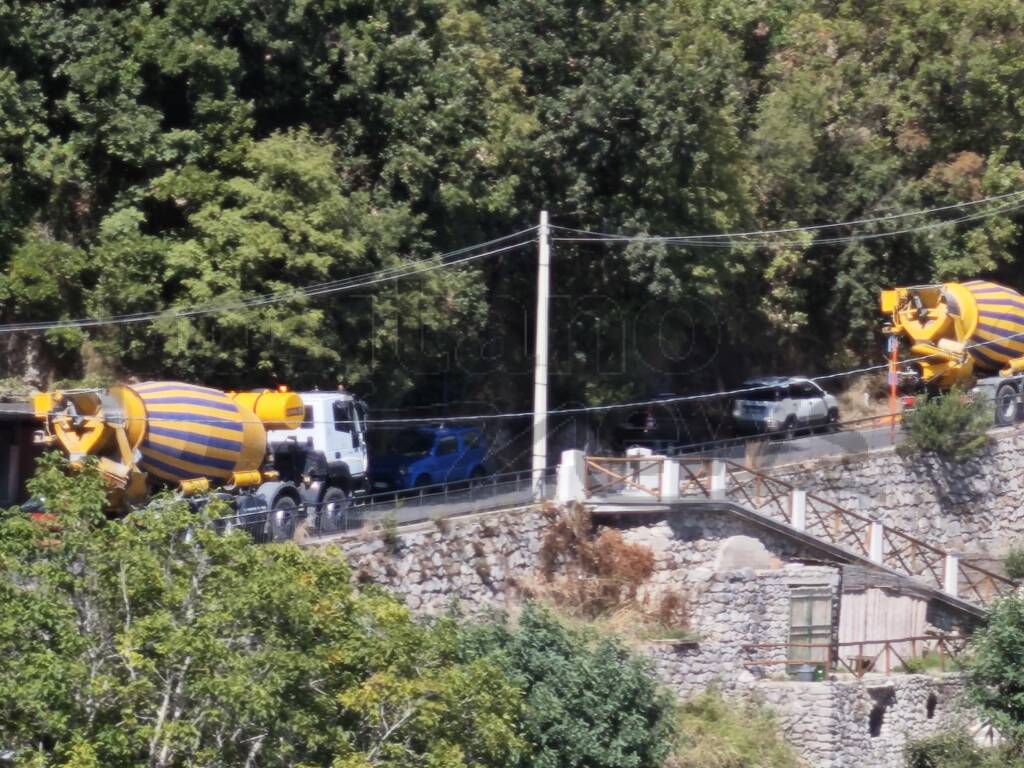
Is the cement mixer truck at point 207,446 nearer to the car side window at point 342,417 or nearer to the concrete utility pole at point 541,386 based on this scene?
the car side window at point 342,417

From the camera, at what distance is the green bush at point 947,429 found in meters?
40.4

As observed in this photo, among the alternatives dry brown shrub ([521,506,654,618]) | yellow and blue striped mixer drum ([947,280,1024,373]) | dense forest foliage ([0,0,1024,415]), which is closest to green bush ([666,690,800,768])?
dry brown shrub ([521,506,654,618])

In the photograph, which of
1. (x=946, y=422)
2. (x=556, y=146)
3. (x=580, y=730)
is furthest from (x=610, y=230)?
(x=580, y=730)

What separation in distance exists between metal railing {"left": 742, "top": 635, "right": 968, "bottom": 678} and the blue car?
7986mm

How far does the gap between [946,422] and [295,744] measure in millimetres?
25630

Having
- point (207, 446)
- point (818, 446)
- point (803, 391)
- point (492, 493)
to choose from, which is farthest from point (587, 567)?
point (803, 391)

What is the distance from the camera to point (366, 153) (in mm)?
38125

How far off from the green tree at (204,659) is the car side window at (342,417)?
1369 cm

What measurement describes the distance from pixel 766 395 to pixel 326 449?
14.7 metres

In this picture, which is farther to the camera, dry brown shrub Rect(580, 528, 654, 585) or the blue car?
the blue car

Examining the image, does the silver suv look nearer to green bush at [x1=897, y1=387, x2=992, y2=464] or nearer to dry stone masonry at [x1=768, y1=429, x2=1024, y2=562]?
green bush at [x1=897, y1=387, x2=992, y2=464]

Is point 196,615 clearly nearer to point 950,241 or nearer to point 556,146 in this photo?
point 556,146

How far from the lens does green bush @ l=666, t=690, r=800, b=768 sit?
27.9m

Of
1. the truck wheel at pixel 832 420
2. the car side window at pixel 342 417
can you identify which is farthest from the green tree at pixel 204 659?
the truck wheel at pixel 832 420
